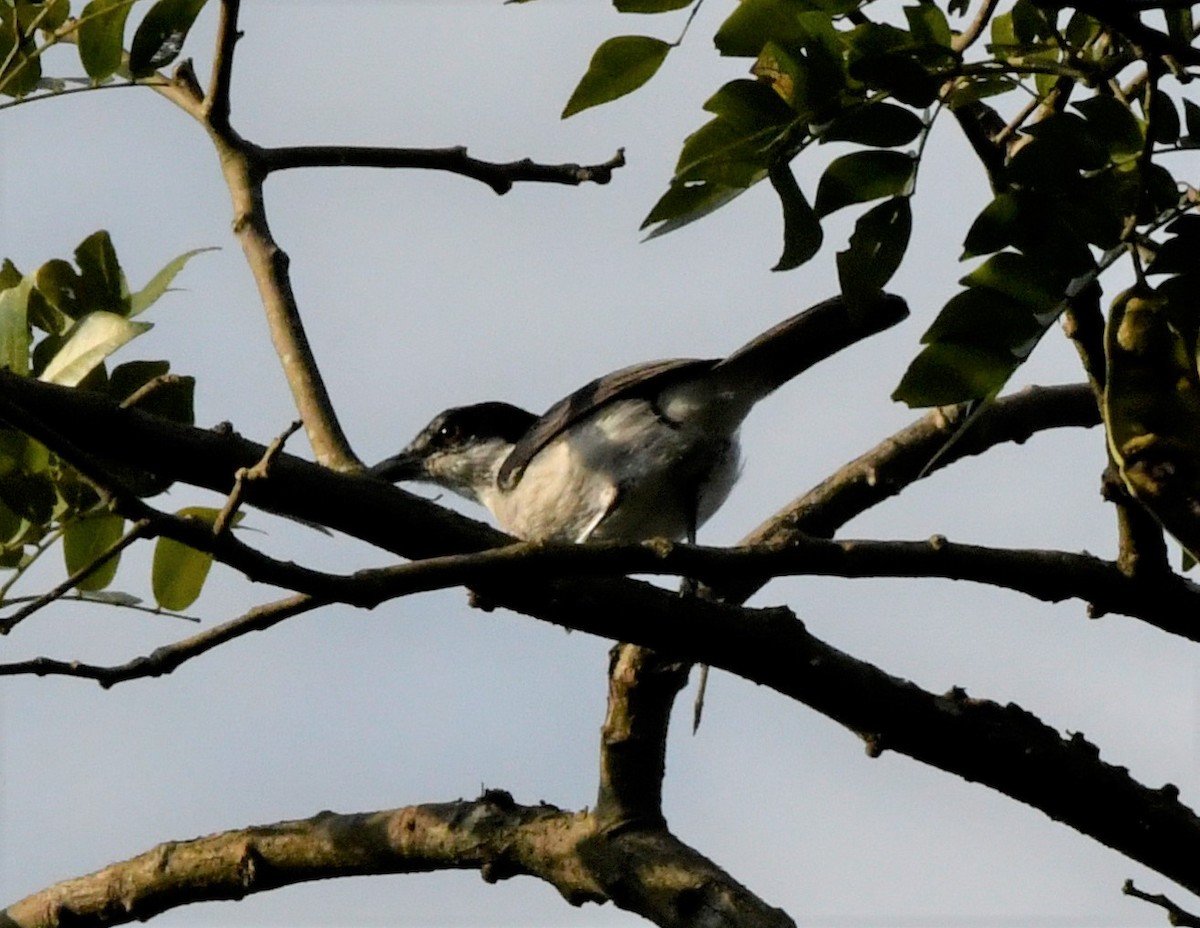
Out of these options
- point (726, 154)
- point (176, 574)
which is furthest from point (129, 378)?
point (726, 154)

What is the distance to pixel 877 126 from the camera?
216 centimetres

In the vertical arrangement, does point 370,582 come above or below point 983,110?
below

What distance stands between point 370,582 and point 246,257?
5.35ft

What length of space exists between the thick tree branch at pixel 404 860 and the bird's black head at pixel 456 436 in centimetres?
347

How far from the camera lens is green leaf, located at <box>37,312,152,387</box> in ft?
7.36

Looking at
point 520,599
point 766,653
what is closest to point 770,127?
point 520,599

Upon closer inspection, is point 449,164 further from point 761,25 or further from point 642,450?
point 642,450

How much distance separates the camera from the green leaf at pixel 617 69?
224cm

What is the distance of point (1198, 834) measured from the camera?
9.57 ft

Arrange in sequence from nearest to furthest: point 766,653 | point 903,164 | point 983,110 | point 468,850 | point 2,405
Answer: point 2,405 → point 903,164 → point 766,653 → point 983,110 → point 468,850

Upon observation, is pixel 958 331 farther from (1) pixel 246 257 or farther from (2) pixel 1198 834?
(1) pixel 246 257

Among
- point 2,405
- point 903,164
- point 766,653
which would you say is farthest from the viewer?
point 766,653

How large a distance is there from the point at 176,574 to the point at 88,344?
57cm

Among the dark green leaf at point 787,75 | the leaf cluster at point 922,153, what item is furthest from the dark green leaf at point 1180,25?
the dark green leaf at point 787,75
